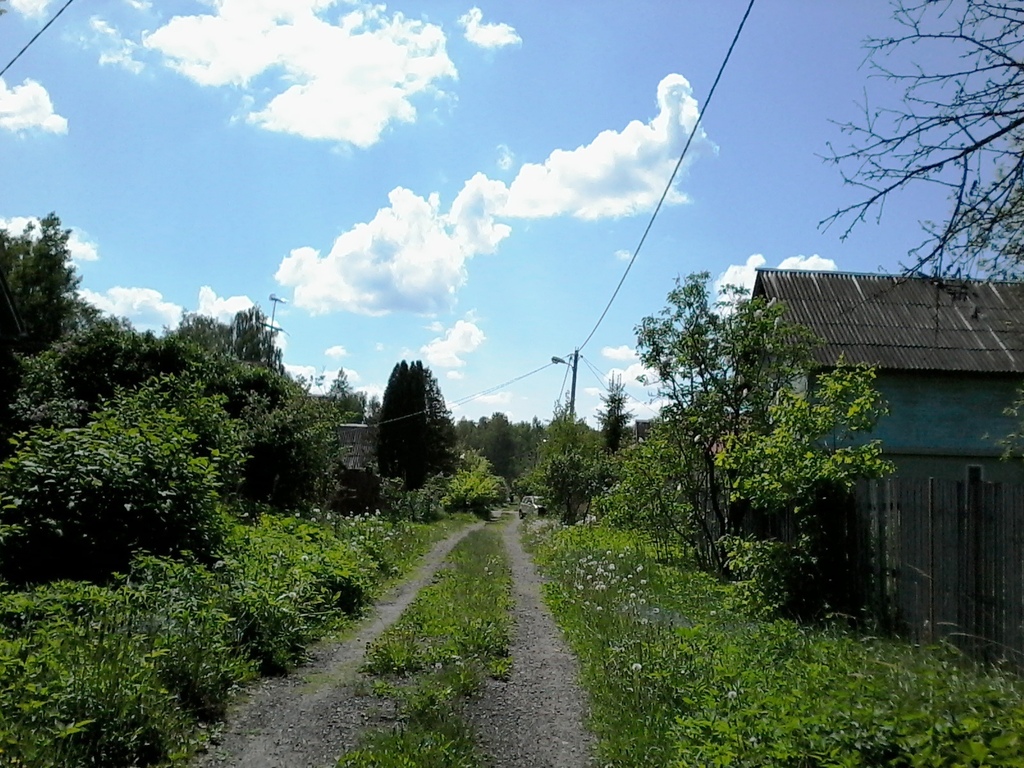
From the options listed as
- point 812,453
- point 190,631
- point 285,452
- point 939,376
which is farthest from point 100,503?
point 939,376

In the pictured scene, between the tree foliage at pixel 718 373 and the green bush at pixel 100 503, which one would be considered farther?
the tree foliage at pixel 718 373

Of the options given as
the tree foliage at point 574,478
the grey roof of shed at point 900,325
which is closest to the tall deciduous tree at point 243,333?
the tree foliage at point 574,478

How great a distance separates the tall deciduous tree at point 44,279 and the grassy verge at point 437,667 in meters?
38.0

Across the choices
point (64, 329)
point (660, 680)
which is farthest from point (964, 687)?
point (64, 329)

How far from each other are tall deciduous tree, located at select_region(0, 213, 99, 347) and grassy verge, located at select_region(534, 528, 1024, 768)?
4123 cm

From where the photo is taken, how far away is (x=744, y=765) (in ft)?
14.5

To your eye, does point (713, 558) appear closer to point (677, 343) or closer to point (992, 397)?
point (677, 343)

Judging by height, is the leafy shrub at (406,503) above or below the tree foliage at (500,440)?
below

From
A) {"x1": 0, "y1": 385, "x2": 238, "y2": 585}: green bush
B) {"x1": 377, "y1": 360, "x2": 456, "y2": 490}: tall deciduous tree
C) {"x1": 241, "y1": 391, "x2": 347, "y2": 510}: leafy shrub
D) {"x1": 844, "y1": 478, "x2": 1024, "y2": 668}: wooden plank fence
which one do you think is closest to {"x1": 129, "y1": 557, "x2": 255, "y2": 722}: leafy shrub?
{"x1": 0, "y1": 385, "x2": 238, "y2": 585}: green bush

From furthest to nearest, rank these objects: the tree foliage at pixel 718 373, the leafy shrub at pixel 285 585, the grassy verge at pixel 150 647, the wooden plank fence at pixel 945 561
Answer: the tree foliage at pixel 718 373
the leafy shrub at pixel 285 585
the wooden plank fence at pixel 945 561
the grassy verge at pixel 150 647

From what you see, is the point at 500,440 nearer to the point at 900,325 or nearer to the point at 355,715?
the point at 900,325

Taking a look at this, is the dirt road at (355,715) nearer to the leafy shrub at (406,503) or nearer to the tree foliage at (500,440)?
the leafy shrub at (406,503)

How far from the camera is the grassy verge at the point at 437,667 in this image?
5.20m

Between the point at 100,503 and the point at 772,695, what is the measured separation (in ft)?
23.2
